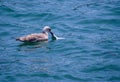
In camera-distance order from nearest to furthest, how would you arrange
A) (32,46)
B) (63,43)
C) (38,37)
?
(63,43), (32,46), (38,37)

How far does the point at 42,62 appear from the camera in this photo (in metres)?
13.3

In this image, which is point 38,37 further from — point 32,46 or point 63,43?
point 63,43

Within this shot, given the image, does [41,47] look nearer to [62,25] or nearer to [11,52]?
[11,52]

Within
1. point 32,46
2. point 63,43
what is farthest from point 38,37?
point 63,43

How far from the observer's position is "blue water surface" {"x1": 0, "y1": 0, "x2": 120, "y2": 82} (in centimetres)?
1229

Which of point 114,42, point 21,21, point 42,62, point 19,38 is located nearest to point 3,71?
point 42,62

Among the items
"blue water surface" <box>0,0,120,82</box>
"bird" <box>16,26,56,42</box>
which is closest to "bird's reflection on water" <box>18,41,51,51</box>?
"blue water surface" <box>0,0,120,82</box>

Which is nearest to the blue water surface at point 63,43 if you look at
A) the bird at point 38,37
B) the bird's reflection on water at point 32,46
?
the bird's reflection on water at point 32,46

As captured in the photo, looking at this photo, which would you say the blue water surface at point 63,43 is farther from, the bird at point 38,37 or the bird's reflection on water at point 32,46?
the bird at point 38,37

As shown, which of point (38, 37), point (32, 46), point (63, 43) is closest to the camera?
point (63, 43)

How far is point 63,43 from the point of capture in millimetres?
15312

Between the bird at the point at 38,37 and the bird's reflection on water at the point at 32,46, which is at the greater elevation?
the bird at the point at 38,37

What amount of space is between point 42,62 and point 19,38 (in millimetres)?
2329

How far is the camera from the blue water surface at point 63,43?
1229 cm
